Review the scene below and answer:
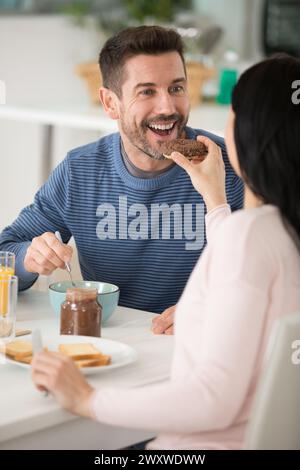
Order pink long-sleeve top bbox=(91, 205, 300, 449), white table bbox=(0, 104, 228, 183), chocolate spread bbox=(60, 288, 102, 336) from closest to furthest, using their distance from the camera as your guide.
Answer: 1. pink long-sleeve top bbox=(91, 205, 300, 449)
2. chocolate spread bbox=(60, 288, 102, 336)
3. white table bbox=(0, 104, 228, 183)

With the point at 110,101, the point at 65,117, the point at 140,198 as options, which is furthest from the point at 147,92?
the point at 65,117

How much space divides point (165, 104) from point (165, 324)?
2.19 ft

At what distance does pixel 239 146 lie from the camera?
4.47 feet

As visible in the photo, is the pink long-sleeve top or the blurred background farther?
the blurred background

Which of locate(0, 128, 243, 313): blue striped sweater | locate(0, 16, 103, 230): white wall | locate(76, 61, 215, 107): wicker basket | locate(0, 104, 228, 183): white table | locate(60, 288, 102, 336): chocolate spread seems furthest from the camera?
locate(0, 16, 103, 230): white wall

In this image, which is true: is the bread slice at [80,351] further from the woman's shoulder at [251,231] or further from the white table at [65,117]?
the white table at [65,117]

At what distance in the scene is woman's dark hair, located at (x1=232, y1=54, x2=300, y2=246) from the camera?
1.32 metres

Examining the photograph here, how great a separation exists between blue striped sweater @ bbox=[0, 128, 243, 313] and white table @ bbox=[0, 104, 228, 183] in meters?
1.51

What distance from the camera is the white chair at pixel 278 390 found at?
125cm

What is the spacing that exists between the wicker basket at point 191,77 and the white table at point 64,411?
265 centimetres

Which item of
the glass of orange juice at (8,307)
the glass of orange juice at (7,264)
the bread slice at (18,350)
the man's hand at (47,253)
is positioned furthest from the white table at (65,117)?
the bread slice at (18,350)

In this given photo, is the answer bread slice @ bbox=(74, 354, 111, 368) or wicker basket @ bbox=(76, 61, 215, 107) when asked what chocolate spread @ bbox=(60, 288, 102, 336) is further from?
wicker basket @ bbox=(76, 61, 215, 107)

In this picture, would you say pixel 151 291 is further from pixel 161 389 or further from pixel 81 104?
pixel 81 104

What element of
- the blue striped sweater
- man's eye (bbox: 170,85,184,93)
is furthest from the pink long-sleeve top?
man's eye (bbox: 170,85,184,93)
